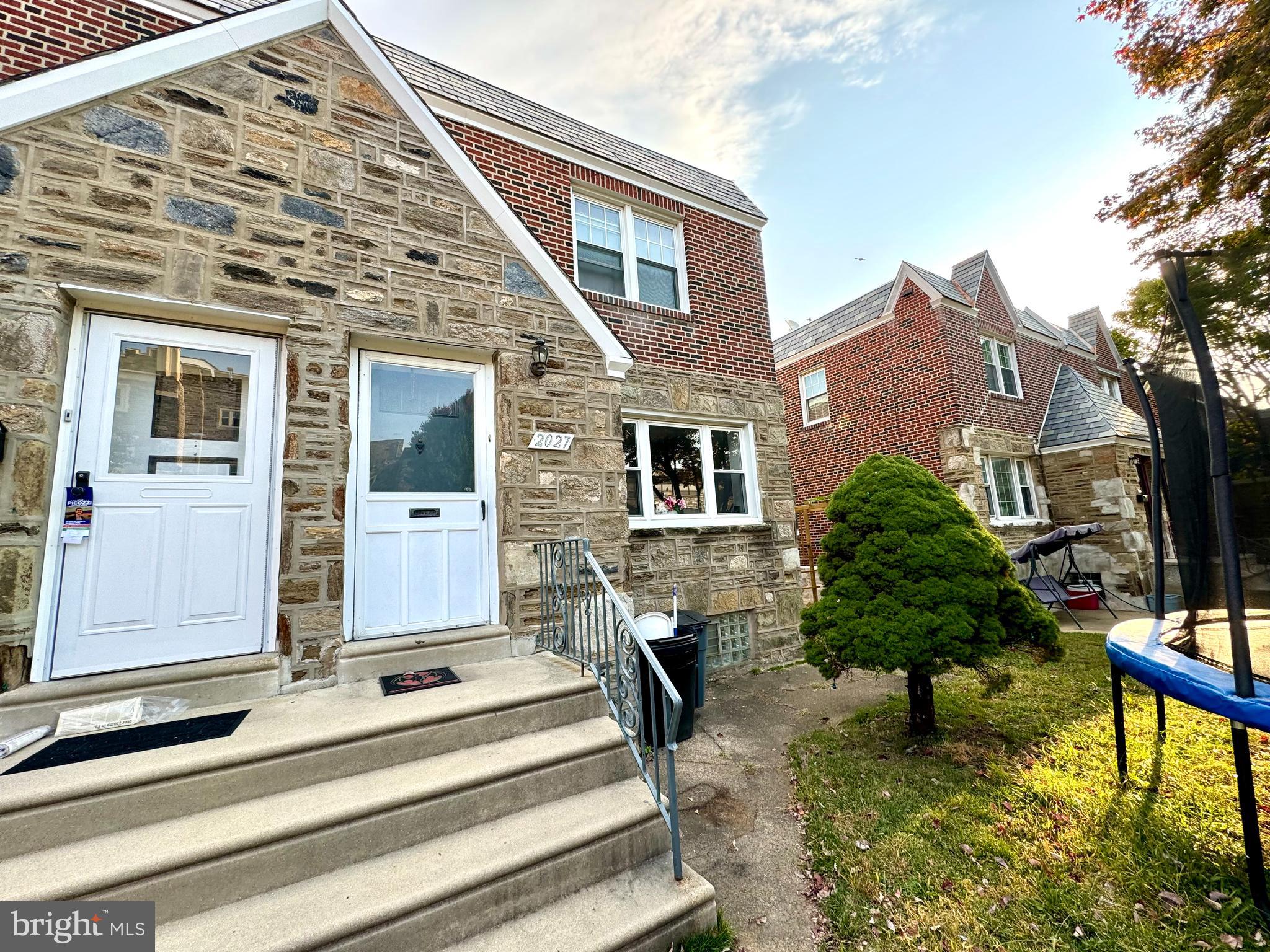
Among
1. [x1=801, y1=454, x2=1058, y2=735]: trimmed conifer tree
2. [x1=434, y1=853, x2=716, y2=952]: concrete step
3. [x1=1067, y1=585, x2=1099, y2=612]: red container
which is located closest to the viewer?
[x1=434, y1=853, x2=716, y2=952]: concrete step

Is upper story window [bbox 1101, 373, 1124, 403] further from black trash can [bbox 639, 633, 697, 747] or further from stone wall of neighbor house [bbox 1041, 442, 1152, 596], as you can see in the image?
black trash can [bbox 639, 633, 697, 747]

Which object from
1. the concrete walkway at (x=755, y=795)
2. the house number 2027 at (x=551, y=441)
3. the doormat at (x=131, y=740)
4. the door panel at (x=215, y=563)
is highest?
the house number 2027 at (x=551, y=441)

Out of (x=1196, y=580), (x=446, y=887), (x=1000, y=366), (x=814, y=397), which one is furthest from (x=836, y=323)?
(x=446, y=887)

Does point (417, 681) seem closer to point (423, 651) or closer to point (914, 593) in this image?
point (423, 651)

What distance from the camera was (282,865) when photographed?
2062mm

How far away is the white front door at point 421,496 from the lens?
12.8 feet

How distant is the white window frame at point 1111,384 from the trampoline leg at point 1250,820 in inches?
670

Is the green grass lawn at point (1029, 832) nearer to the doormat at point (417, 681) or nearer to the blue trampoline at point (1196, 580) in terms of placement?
the blue trampoline at point (1196, 580)

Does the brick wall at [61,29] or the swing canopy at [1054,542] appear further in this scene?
the swing canopy at [1054,542]

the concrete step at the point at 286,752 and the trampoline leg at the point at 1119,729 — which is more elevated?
the concrete step at the point at 286,752

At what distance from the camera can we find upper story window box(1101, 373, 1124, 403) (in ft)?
49.2

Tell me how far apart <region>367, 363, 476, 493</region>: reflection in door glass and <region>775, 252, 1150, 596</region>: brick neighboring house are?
9.67 m

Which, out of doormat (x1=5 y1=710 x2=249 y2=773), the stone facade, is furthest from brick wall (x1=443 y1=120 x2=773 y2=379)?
doormat (x1=5 y1=710 x2=249 y2=773)

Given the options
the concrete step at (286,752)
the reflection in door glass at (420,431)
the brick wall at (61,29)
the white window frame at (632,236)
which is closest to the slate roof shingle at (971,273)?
the white window frame at (632,236)
